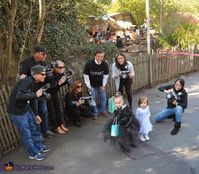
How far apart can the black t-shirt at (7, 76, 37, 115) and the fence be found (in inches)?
31.0

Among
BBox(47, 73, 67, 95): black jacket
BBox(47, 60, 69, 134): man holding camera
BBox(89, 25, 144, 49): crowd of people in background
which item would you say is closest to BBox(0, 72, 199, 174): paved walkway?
BBox(47, 60, 69, 134): man holding camera

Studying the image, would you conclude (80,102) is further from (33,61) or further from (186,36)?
(186,36)

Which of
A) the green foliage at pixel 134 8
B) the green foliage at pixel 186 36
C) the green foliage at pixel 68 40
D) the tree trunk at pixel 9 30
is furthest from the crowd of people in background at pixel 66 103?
the green foliage at pixel 134 8

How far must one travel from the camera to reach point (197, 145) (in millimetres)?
6352

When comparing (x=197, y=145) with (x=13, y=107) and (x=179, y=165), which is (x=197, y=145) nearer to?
(x=179, y=165)

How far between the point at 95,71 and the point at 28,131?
259cm

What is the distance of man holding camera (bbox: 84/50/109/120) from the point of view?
778cm

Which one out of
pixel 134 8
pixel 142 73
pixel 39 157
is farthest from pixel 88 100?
pixel 134 8

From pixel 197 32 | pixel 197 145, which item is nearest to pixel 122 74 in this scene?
pixel 197 145

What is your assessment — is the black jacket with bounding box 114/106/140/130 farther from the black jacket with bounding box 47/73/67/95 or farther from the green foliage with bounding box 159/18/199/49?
the green foliage with bounding box 159/18/199/49

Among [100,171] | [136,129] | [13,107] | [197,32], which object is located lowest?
[100,171]

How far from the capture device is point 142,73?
10.8 metres

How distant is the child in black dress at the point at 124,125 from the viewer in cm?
604

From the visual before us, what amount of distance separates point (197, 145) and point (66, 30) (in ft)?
22.4
